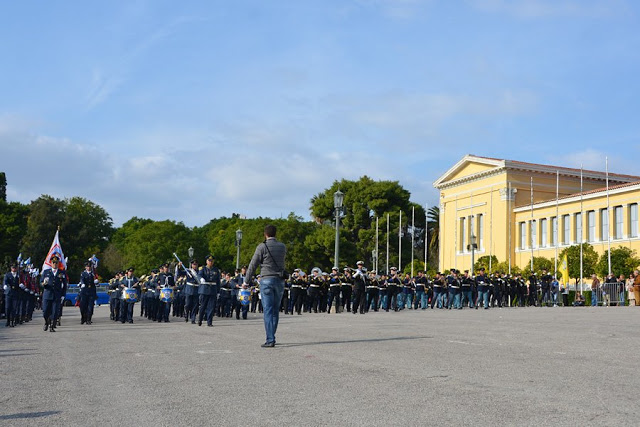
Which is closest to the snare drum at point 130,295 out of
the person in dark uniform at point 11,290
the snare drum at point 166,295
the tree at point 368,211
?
the snare drum at point 166,295

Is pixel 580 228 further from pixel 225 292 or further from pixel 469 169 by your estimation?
pixel 225 292

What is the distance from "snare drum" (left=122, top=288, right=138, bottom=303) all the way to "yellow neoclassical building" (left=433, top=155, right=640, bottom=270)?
43902 mm

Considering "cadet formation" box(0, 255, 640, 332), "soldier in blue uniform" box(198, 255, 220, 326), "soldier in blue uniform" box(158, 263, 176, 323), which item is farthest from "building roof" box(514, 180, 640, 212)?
"soldier in blue uniform" box(198, 255, 220, 326)

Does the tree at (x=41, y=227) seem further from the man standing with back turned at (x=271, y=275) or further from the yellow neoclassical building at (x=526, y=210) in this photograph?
the man standing with back turned at (x=271, y=275)

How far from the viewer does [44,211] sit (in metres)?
81.5

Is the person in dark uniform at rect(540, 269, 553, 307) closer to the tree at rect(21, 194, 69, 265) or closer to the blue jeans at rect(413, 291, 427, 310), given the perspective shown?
the blue jeans at rect(413, 291, 427, 310)

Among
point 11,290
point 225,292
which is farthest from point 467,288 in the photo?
point 11,290

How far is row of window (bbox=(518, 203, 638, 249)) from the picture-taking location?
202 feet

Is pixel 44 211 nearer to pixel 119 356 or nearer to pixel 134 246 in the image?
pixel 134 246

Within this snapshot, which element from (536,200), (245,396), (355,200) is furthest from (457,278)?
(355,200)

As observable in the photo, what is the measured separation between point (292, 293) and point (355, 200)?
52.1 metres

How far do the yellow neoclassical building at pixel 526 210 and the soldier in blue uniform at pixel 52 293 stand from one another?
4914cm

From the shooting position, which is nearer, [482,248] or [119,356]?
[119,356]

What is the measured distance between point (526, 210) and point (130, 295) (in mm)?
55597
